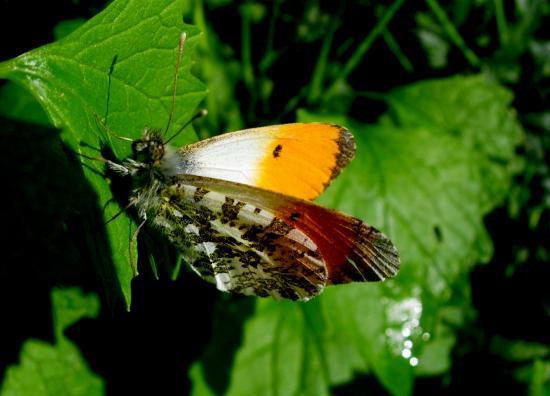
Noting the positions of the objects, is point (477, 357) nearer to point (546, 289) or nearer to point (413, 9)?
point (546, 289)

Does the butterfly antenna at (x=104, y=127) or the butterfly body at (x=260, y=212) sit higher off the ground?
the butterfly antenna at (x=104, y=127)

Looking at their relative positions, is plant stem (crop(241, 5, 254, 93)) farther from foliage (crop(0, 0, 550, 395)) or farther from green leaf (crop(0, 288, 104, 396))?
green leaf (crop(0, 288, 104, 396))

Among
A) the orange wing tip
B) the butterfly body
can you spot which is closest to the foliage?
the butterfly body

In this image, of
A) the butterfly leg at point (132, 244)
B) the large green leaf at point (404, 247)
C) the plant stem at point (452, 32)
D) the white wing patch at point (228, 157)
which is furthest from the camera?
the plant stem at point (452, 32)

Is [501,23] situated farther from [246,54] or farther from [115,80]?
[115,80]

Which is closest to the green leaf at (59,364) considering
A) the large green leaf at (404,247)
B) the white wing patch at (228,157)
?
the large green leaf at (404,247)

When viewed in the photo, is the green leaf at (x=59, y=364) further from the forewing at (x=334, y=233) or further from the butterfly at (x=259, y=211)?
the forewing at (x=334, y=233)

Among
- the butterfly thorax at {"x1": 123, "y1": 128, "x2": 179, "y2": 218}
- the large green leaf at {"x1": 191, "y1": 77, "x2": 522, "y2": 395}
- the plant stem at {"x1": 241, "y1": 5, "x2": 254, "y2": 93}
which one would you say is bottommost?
the large green leaf at {"x1": 191, "y1": 77, "x2": 522, "y2": 395}
